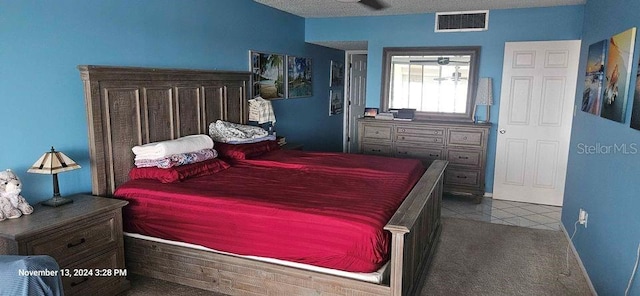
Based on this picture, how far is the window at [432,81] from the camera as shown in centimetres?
525

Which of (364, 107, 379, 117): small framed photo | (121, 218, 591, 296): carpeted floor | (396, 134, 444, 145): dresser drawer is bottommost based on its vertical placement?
(121, 218, 591, 296): carpeted floor

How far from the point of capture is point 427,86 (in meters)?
5.48

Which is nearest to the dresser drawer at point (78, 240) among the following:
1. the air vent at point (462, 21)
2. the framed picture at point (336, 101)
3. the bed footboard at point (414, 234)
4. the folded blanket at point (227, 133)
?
the folded blanket at point (227, 133)

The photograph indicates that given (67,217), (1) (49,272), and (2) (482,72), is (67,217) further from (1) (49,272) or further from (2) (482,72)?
(2) (482,72)

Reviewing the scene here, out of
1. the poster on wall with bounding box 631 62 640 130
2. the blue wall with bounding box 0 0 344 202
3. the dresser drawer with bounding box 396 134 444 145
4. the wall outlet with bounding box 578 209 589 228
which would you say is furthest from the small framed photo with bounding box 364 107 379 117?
the poster on wall with bounding box 631 62 640 130

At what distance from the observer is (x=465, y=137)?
4977 millimetres

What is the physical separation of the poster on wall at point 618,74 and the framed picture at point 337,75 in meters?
4.41

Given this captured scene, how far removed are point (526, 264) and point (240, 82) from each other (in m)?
3.13

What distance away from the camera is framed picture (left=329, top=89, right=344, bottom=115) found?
22.7ft

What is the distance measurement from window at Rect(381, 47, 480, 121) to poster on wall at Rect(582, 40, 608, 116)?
1.74m

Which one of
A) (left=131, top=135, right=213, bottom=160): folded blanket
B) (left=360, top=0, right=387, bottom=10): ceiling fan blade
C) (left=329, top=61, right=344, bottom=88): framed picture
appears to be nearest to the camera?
(left=131, top=135, right=213, bottom=160): folded blanket

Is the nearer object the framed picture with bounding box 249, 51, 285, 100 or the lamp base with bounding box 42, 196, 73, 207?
the lamp base with bounding box 42, 196, 73, 207

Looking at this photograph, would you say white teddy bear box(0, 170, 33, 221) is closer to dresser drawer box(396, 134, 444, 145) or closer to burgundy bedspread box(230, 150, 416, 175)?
burgundy bedspread box(230, 150, 416, 175)

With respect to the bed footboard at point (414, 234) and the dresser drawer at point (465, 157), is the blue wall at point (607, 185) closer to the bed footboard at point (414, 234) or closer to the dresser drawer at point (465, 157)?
the bed footboard at point (414, 234)
